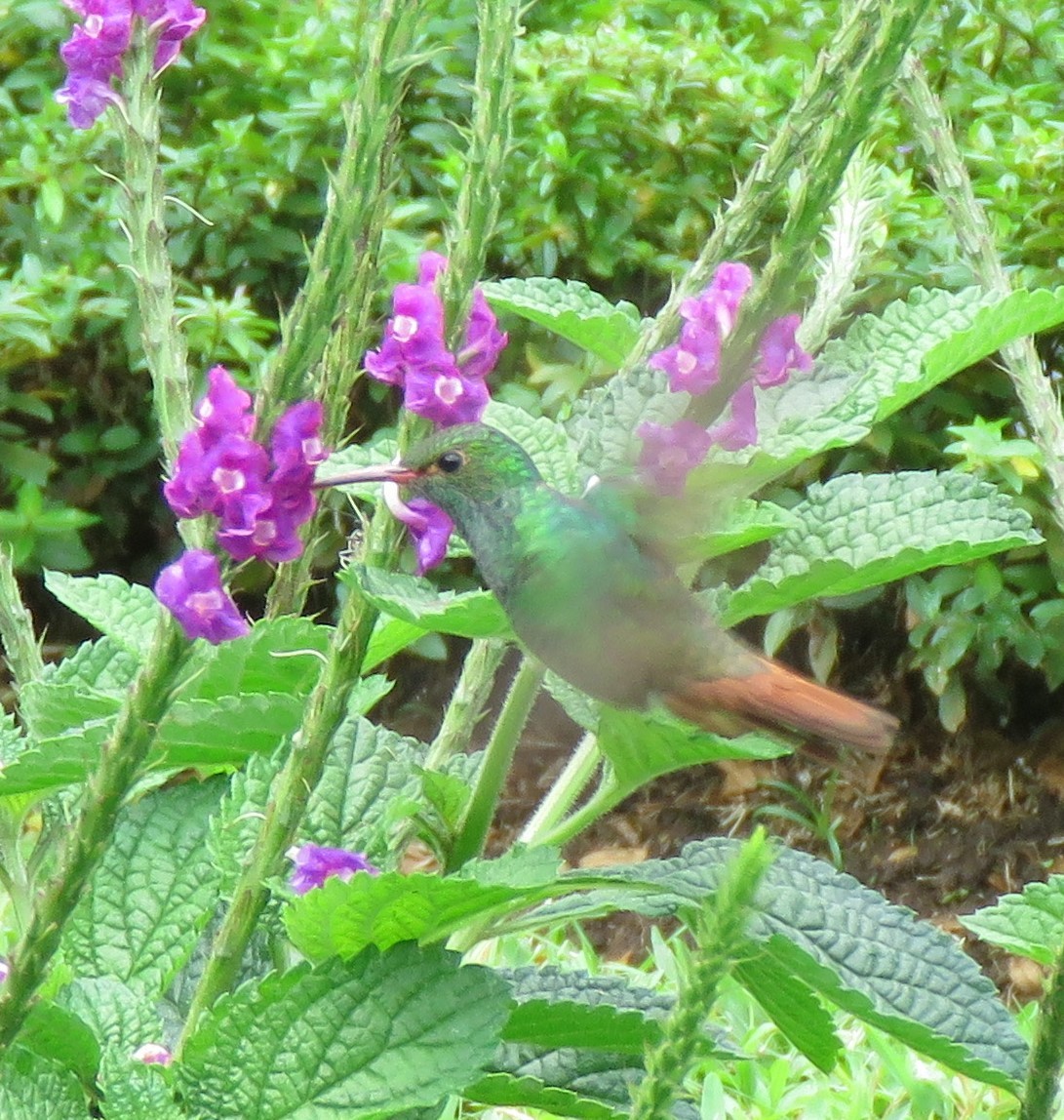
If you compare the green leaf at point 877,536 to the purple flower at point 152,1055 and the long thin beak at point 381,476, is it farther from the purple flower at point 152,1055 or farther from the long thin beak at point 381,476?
the purple flower at point 152,1055

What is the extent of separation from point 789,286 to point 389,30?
0.29 m

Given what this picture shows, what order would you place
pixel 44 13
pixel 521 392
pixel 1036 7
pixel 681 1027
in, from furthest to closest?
pixel 44 13
pixel 1036 7
pixel 521 392
pixel 681 1027

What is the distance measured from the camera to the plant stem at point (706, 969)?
625 millimetres

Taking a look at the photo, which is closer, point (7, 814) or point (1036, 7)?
point (7, 814)

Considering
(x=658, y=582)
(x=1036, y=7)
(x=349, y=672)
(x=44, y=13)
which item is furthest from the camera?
(x=44, y=13)

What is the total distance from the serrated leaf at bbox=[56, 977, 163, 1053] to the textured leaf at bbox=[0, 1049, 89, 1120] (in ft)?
0.15

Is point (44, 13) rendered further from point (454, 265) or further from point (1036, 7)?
point (454, 265)

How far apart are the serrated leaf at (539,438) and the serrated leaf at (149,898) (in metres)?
0.48

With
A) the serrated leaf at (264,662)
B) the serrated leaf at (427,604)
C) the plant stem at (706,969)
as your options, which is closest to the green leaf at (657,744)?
the serrated leaf at (427,604)

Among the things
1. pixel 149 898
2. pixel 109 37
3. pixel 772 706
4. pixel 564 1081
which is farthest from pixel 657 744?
pixel 109 37

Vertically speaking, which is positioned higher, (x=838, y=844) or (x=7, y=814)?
(x=838, y=844)

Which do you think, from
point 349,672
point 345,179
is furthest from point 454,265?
point 349,672

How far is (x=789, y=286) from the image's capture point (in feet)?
3.18

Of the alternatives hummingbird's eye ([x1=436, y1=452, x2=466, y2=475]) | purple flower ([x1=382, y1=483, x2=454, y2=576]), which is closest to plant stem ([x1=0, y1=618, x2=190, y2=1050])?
purple flower ([x1=382, y1=483, x2=454, y2=576])
